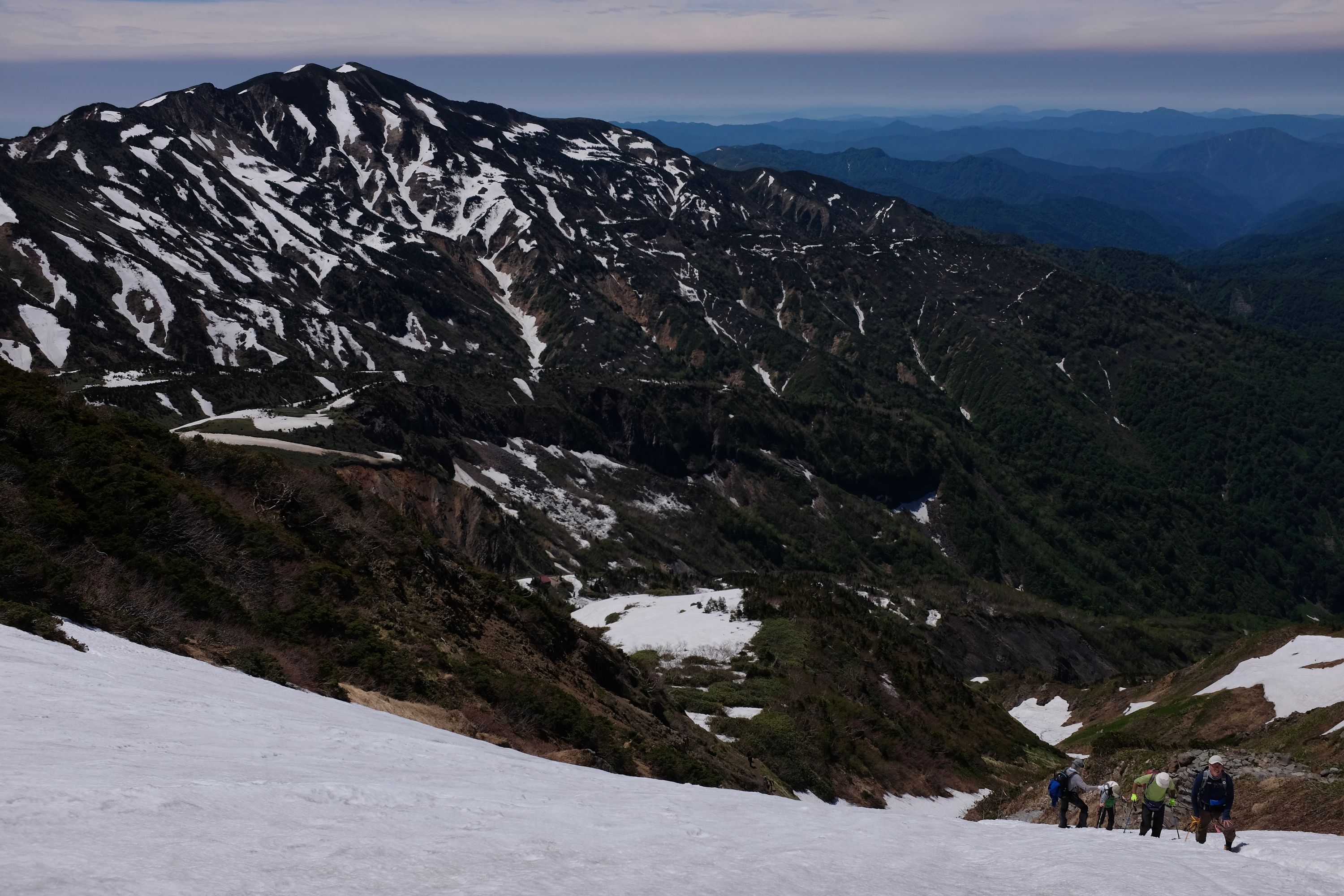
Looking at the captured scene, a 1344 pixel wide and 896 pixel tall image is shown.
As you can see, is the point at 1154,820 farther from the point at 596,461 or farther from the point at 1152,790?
the point at 596,461

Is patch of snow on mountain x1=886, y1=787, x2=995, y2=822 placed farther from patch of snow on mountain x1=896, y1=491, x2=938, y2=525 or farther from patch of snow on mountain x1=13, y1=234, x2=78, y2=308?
patch of snow on mountain x1=13, y1=234, x2=78, y2=308

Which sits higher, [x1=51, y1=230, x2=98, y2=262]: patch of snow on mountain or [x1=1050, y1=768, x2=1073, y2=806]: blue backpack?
[x1=51, y1=230, x2=98, y2=262]: patch of snow on mountain

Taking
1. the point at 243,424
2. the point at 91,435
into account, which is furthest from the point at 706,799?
the point at 243,424

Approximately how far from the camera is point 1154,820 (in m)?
17.7

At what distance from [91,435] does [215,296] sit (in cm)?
14807

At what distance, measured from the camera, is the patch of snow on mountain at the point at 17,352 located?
4606 inches

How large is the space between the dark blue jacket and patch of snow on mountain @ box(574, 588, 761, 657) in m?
30.2

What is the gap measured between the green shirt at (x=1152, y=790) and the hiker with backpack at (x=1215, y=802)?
79 cm

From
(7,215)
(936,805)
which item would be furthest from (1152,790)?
(7,215)

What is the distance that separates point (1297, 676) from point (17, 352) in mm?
135751

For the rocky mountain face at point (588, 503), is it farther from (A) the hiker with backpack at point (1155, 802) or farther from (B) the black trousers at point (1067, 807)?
(A) the hiker with backpack at point (1155, 802)

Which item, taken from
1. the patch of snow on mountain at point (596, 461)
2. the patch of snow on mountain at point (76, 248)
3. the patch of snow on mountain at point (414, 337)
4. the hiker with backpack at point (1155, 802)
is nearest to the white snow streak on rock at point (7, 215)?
the patch of snow on mountain at point (76, 248)

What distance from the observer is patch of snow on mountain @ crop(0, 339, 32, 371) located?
384ft

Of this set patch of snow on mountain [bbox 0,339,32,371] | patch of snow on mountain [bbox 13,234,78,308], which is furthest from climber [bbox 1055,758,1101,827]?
patch of snow on mountain [bbox 13,234,78,308]
